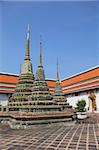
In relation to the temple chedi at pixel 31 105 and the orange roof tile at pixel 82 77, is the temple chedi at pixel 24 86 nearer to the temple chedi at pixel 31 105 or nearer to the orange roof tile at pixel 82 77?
the temple chedi at pixel 31 105

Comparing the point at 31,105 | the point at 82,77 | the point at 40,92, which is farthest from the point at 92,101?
the point at 31,105

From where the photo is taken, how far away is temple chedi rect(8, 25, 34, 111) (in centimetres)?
1382

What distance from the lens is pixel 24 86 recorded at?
591 inches

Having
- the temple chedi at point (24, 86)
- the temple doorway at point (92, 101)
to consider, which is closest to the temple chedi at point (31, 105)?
the temple chedi at point (24, 86)

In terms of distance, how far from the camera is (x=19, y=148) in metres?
5.58

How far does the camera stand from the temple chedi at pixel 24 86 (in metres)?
13.8

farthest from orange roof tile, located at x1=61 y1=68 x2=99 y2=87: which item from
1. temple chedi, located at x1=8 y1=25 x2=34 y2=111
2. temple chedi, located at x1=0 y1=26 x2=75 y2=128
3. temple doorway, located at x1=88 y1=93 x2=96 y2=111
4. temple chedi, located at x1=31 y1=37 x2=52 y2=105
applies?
temple chedi, located at x1=31 y1=37 x2=52 y2=105

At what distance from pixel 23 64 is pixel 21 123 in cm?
689

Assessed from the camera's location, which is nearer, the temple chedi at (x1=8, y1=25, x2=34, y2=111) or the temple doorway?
the temple chedi at (x1=8, y1=25, x2=34, y2=111)

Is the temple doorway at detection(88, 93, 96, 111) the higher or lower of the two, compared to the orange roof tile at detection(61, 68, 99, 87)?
lower

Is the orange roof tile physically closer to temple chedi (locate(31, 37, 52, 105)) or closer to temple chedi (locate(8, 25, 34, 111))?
temple chedi (locate(8, 25, 34, 111))

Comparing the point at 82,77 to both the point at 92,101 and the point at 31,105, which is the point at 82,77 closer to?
the point at 92,101

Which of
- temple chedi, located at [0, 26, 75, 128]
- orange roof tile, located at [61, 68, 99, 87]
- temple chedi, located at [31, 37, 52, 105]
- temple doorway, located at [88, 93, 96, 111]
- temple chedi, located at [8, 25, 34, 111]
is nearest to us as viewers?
temple chedi, located at [0, 26, 75, 128]

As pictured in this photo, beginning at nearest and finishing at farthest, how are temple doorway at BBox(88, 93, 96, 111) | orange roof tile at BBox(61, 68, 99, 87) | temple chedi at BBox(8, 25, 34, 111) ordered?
temple chedi at BBox(8, 25, 34, 111) < temple doorway at BBox(88, 93, 96, 111) < orange roof tile at BBox(61, 68, 99, 87)
